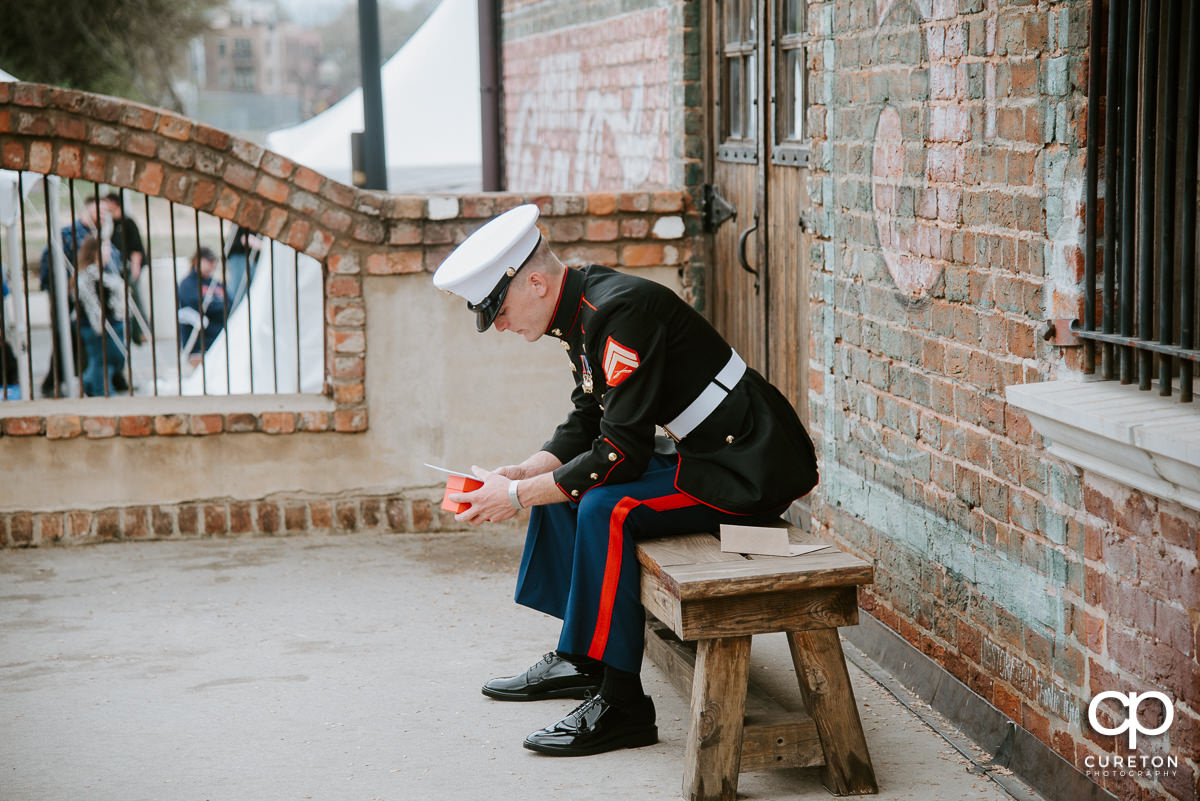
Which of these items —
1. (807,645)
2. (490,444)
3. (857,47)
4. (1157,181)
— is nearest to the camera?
(1157,181)

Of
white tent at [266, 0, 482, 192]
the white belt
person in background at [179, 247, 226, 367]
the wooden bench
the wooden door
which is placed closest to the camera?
the wooden bench

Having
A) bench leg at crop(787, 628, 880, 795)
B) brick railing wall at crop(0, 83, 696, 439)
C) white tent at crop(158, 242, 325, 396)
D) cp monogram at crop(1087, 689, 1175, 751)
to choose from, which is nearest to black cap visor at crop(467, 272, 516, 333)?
bench leg at crop(787, 628, 880, 795)

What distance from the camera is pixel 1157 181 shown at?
9.58 ft

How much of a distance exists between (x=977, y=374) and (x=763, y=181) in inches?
78.9

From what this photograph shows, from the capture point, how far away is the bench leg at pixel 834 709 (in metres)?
3.37

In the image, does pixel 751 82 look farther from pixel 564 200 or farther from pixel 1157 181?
pixel 1157 181

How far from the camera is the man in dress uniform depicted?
11.7ft

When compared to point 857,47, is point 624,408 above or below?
below

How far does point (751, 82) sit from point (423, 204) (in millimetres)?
1489

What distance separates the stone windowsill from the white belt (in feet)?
2.60

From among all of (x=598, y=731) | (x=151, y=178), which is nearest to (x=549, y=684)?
(x=598, y=731)

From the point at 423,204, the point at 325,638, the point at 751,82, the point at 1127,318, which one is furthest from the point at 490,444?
the point at 1127,318

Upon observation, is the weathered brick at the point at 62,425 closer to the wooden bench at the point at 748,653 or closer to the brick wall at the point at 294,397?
the brick wall at the point at 294,397

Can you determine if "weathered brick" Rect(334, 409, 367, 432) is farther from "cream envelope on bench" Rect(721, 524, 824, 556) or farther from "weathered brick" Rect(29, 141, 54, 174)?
"cream envelope on bench" Rect(721, 524, 824, 556)
